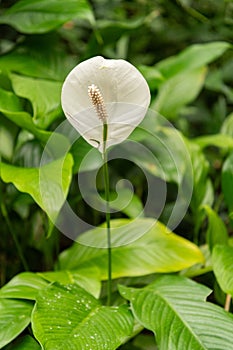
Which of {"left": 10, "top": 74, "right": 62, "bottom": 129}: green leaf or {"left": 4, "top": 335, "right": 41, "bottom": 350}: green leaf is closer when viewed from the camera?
{"left": 4, "top": 335, "right": 41, "bottom": 350}: green leaf

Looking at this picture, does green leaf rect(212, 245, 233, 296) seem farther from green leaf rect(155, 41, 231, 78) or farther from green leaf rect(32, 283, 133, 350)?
green leaf rect(155, 41, 231, 78)

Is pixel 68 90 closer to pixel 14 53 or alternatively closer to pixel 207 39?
pixel 14 53

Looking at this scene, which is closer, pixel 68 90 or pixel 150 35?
pixel 68 90

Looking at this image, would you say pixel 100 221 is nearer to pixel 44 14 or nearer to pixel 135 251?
pixel 135 251

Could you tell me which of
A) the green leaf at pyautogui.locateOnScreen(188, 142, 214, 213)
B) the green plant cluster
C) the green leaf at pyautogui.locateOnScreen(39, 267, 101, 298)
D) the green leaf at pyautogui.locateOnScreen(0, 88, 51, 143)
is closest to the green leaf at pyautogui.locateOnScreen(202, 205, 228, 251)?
the green plant cluster

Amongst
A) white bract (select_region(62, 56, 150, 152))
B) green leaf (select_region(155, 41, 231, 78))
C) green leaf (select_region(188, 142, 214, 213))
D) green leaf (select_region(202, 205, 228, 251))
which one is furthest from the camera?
green leaf (select_region(155, 41, 231, 78))

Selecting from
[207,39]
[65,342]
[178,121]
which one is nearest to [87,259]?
[65,342]
